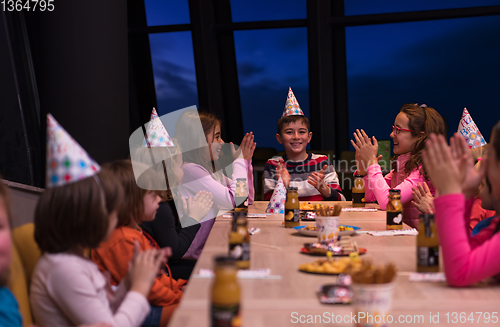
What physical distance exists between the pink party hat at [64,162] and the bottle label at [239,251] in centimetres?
44

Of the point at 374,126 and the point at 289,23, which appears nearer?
the point at 289,23

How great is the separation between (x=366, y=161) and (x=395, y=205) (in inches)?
36.3

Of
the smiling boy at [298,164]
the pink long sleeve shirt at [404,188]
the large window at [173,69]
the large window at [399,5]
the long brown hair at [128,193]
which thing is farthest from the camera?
the large window at [173,69]

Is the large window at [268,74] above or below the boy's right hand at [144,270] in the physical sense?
above

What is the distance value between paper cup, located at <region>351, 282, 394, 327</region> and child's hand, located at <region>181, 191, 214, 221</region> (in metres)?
1.52

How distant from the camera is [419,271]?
4.13ft

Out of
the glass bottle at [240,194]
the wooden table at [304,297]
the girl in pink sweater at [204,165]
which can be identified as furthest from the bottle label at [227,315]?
the glass bottle at [240,194]

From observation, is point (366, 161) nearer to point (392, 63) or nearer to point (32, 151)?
point (32, 151)

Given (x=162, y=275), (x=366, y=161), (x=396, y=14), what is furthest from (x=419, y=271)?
(x=396, y=14)

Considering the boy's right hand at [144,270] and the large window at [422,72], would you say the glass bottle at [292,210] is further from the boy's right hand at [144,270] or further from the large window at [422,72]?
the large window at [422,72]

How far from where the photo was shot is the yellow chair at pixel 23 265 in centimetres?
114

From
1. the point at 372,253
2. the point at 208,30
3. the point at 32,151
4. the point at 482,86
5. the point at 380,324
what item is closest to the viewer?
the point at 380,324
